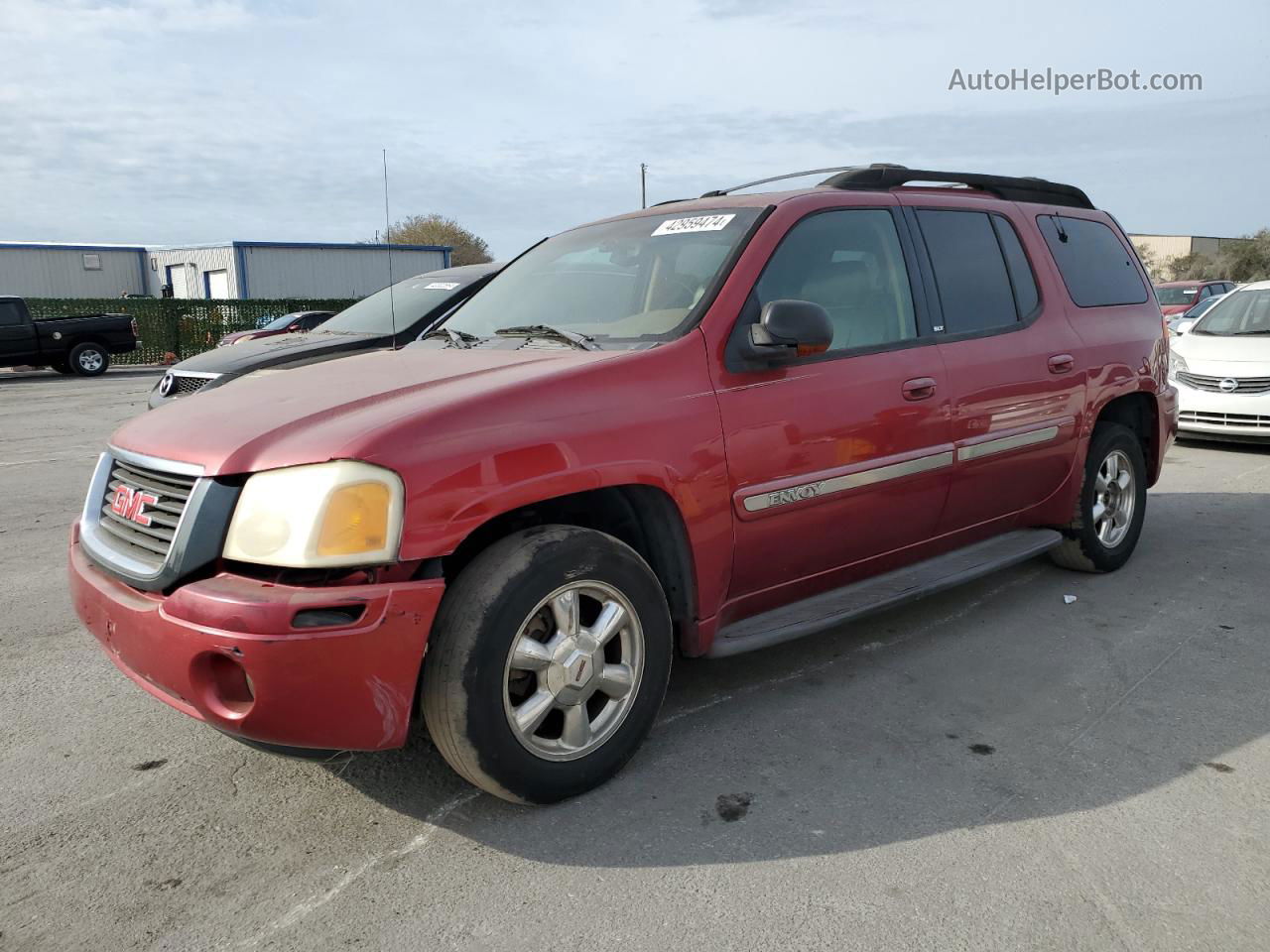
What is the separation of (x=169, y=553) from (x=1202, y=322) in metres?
10.2

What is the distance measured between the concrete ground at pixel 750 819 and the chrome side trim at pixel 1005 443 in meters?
0.78

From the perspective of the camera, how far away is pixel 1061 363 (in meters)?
4.44

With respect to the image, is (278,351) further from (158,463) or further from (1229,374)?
(1229,374)

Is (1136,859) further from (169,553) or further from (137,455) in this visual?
(137,455)

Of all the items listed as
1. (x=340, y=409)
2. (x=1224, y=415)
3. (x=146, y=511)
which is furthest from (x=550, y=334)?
(x=1224, y=415)

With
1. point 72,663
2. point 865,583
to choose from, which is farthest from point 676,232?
point 72,663

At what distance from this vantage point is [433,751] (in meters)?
3.18

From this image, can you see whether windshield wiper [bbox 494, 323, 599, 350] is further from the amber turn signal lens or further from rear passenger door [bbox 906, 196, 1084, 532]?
rear passenger door [bbox 906, 196, 1084, 532]

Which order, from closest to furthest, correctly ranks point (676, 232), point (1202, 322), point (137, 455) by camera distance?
point (137, 455) < point (676, 232) < point (1202, 322)

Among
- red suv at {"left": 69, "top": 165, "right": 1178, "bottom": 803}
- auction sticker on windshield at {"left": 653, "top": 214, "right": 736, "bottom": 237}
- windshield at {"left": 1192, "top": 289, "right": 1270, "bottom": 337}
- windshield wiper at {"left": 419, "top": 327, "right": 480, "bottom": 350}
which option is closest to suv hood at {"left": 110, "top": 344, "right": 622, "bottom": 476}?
red suv at {"left": 69, "top": 165, "right": 1178, "bottom": 803}

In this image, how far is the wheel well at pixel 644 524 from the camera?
298 centimetres

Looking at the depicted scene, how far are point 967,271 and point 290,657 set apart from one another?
3123mm

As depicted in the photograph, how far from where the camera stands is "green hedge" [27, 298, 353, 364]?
2691cm

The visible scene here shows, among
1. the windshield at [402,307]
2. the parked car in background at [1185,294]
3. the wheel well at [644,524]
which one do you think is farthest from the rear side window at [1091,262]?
the parked car in background at [1185,294]
